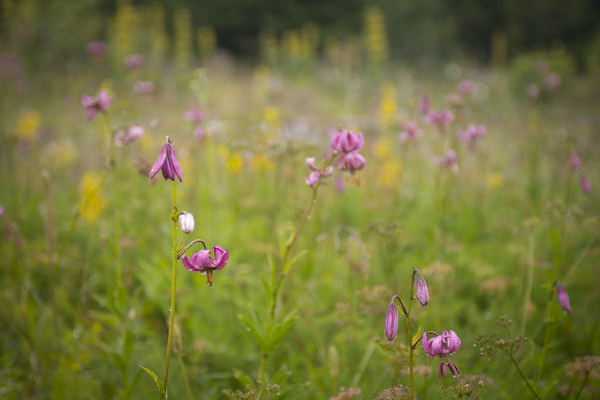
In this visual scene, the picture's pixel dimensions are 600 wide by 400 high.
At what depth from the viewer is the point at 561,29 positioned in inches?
818

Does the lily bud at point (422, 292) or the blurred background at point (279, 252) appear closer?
the lily bud at point (422, 292)

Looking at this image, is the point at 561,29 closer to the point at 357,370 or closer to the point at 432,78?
the point at 432,78

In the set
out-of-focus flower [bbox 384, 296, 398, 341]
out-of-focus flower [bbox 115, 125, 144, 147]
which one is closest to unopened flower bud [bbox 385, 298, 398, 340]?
out-of-focus flower [bbox 384, 296, 398, 341]

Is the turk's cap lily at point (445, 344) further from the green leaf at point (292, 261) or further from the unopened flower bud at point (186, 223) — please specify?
the unopened flower bud at point (186, 223)

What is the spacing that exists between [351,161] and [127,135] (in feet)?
4.24

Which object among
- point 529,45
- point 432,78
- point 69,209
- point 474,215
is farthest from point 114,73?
point 529,45

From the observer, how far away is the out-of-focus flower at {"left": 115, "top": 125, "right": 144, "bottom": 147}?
6.66ft

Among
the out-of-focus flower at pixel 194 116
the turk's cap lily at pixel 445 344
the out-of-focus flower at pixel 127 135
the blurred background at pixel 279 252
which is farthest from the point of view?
the out-of-focus flower at pixel 194 116

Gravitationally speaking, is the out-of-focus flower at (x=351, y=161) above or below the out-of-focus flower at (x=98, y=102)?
below

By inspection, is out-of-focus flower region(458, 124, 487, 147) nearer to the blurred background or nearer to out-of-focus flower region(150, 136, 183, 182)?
the blurred background

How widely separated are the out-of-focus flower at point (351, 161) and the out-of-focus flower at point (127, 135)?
115 cm

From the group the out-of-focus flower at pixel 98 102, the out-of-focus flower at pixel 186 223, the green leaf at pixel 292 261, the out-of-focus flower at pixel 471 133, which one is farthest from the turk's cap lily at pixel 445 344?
the out-of-focus flower at pixel 471 133

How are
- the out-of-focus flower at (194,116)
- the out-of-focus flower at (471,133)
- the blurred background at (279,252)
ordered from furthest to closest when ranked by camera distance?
1. the out-of-focus flower at (194,116)
2. the out-of-focus flower at (471,133)
3. the blurred background at (279,252)

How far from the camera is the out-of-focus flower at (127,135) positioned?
2029mm
